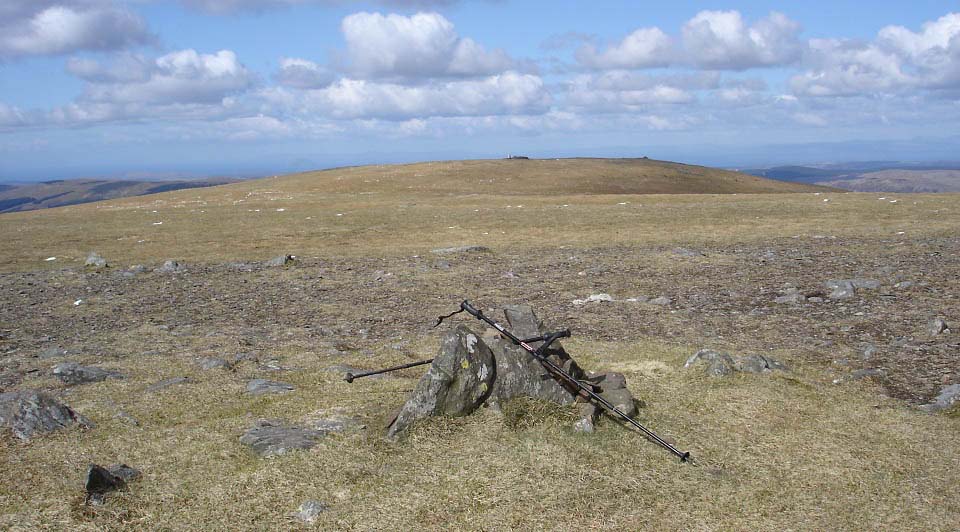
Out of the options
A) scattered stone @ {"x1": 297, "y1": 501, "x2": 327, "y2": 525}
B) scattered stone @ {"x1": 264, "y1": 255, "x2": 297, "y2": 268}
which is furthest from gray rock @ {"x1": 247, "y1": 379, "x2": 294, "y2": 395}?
Result: scattered stone @ {"x1": 264, "y1": 255, "x2": 297, "y2": 268}

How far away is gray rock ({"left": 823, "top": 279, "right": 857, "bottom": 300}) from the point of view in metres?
20.4

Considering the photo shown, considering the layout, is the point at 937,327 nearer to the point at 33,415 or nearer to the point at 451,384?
the point at 451,384

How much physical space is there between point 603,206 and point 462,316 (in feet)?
117

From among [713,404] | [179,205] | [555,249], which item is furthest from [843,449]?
[179,205]

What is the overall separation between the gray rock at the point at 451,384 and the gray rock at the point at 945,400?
8184 millimetres

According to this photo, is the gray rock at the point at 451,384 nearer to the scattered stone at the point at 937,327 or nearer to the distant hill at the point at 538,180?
the scattered stone at the point at 937,327

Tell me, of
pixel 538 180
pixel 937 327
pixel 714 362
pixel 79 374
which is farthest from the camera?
pixel 538 180

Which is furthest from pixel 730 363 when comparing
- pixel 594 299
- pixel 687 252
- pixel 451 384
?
pixel 687 252

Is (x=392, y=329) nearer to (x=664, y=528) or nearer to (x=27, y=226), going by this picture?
(x=664, y=528)

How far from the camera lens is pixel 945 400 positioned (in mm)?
12297

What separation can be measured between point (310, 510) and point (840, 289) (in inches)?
716

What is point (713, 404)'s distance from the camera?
41.1 ft

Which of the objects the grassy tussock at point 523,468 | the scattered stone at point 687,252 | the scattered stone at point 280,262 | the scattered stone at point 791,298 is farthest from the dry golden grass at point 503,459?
the scattered stone at point 687,252

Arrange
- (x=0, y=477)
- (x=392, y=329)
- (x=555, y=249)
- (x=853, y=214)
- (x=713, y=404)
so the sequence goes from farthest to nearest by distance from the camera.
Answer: (x=853, y=214) → (x=555, y=249) → (x=392, y=329) → (x=713, y=404) → (x=0, y=477)
